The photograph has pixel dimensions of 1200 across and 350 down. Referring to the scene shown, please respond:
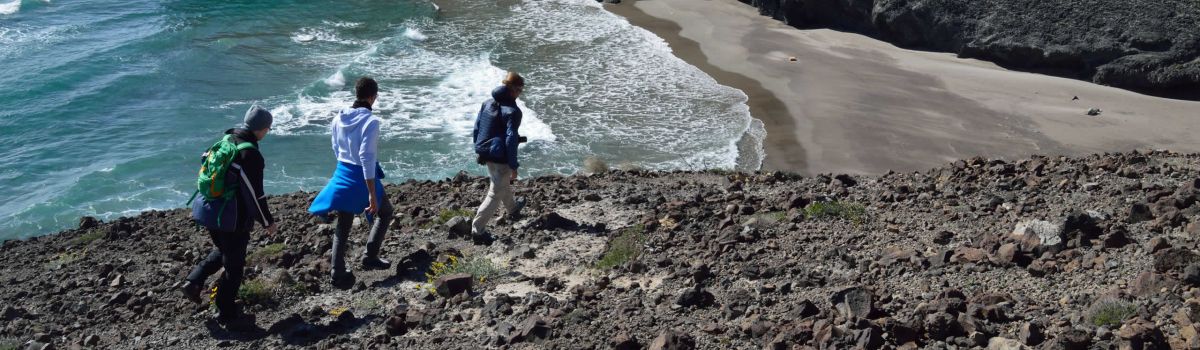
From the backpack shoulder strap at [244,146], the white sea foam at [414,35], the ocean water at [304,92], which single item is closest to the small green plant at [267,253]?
the backpack shoulder strap at [244,146]

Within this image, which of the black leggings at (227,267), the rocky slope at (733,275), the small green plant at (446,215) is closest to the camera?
the rocky slope at (733,275)

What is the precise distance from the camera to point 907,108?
60.5 ft

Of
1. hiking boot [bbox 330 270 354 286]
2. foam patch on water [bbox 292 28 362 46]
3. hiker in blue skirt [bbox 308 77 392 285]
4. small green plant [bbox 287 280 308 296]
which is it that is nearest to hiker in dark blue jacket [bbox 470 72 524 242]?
hiker in blue skirt [bbox 308 77 392 285]

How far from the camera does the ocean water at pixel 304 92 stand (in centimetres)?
1636

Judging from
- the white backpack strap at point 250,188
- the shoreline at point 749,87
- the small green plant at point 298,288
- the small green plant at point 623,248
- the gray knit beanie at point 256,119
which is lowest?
the shoreline at point 749,87

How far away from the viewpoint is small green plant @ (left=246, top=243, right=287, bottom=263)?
9.10 meters

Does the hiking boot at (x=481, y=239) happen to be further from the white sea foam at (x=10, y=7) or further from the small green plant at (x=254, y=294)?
the white sea foam at (x=10, y=7)

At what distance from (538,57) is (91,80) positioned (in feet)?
33.4

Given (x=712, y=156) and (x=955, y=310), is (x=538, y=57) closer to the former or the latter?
(x=712, y=156)

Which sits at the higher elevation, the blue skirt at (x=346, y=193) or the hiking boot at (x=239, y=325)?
the blue skirt at (x=346, y=193)

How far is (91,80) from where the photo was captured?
22562mm

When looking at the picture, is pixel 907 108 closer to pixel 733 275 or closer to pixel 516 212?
pixel 516 212

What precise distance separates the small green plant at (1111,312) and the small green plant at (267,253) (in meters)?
6.62

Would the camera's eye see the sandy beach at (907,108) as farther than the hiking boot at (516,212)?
Yes
